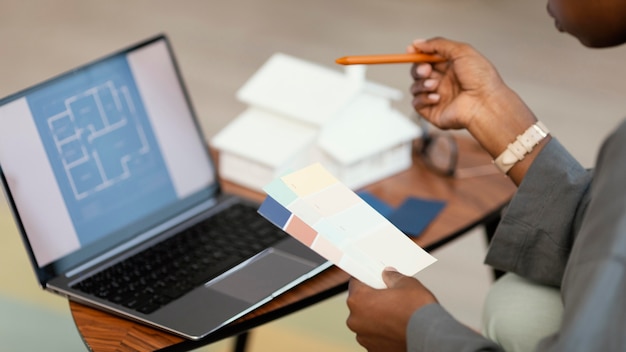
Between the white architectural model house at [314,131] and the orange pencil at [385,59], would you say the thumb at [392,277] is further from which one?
the white architectural model house at [314,131]

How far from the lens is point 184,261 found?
162 centimetres

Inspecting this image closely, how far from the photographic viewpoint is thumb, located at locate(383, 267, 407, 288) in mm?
1373

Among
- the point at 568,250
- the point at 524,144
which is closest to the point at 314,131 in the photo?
the point at 524,144

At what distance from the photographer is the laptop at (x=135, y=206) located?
1.53 meters

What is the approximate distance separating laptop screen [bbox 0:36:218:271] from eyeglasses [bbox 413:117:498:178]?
40cm

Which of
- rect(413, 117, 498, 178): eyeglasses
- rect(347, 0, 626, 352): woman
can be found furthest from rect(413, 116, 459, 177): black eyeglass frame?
rect(347, 0, 626, 352): woman

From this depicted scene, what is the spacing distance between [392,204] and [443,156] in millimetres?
179

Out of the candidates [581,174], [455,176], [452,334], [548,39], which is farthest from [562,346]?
[548,39]

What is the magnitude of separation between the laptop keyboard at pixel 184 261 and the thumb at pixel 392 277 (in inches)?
12.2

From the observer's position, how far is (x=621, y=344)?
3.51 feet

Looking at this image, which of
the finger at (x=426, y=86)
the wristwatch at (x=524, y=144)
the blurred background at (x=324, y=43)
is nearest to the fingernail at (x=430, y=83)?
the finger at (x=426, y=86)

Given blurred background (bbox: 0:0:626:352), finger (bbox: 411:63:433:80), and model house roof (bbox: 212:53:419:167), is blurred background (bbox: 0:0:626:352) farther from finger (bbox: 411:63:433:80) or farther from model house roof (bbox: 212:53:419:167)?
finger (bbox: 411:63:433:80)

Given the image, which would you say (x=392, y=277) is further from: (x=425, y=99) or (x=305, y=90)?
(x=305, y=90)

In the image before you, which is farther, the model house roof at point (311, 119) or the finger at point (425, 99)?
the model house roof at point (311, 119)
